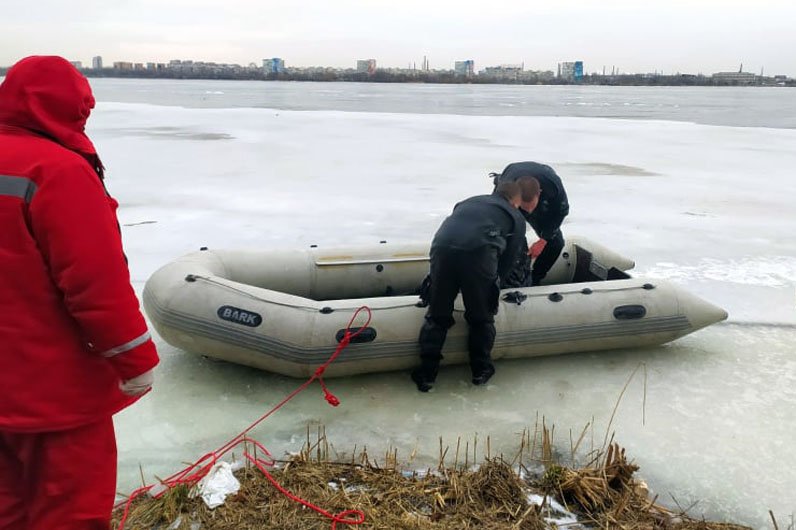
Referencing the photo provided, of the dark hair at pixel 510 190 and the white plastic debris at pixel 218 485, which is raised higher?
the dark hair at pixel 510 190

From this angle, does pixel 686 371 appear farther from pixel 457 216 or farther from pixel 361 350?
pixel 361 350

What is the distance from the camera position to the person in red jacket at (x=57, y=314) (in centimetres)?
148

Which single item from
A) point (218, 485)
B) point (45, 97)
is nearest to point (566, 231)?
point (218, 485)

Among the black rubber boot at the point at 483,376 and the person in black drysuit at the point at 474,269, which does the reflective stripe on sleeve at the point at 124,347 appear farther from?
the black rubber boot at the point at 483,376

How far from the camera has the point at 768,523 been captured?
96.5 inches

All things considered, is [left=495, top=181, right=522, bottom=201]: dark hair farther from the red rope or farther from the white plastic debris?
the white plastic debris

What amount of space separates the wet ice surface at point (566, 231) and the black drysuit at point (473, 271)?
236 millimetres

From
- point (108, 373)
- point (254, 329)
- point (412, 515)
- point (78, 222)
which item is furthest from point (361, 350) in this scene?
point (78, 222)

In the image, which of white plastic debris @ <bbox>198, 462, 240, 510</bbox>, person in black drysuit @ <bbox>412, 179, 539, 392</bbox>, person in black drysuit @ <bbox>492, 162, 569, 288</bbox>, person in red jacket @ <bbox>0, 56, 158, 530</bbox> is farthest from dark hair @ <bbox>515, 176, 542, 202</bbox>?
person in red jacket @ <bbox>0, 56, 158, 530</bbox>

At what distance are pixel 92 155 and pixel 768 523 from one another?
257 centimetres

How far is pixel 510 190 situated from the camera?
3.48m

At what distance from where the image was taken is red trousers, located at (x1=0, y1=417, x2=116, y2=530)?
62.9 inches

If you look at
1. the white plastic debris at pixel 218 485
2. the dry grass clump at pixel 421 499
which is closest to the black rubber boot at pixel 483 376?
the dry grass clump at pixel 421 499

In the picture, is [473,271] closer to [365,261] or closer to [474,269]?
[474,269]
